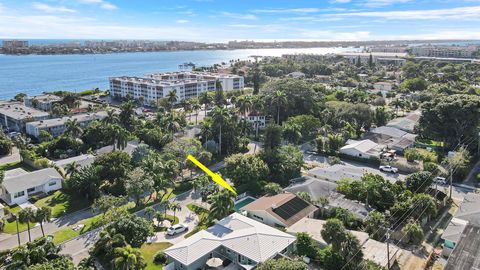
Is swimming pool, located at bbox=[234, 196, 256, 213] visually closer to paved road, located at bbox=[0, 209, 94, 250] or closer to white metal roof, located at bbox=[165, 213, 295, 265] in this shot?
white metal roof, located at bbox=[165, 213, 295, 265]

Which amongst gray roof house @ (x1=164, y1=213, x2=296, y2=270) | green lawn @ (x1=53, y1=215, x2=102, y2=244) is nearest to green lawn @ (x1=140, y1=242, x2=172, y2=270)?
gray roof house @ (x1=164, y1=213, x2=296, y2=270)

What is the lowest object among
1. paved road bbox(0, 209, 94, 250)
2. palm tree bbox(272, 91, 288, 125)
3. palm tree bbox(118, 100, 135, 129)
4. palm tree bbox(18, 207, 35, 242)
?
paved road bbox(0, 209, 94, 250)

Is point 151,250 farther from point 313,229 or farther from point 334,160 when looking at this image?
point 334,160

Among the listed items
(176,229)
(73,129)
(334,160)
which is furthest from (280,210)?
(73,129)

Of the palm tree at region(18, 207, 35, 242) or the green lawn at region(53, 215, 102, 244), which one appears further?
the green lawn at region(53, 215, 102, 244)

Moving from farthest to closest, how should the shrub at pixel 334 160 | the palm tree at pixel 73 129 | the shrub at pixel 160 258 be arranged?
the palm tree at pixel 73 129, the shrub at pixel 334 160, the shrub at pixel 160 258

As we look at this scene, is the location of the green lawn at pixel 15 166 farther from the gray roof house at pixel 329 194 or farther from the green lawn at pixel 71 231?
the gray roof house at pixel 329 194

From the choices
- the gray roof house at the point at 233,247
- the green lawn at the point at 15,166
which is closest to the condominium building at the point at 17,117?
the green lawn at the point at 15,166
